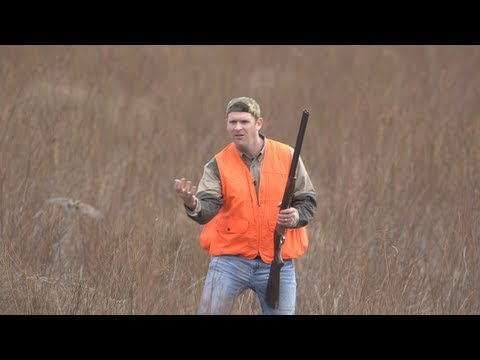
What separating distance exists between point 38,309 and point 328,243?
93.4 inches

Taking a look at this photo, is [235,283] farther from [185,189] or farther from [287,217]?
[185,189]

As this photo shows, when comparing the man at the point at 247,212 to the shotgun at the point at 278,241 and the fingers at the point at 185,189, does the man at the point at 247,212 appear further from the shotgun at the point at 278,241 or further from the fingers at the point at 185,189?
the fingers at the point at 185,189

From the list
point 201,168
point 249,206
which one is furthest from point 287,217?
point 201,168

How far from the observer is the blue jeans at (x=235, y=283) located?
431 cm

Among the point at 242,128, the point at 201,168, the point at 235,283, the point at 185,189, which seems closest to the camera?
the point at 185,189

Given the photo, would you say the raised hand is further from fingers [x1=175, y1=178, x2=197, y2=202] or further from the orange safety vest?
the orange safety vest

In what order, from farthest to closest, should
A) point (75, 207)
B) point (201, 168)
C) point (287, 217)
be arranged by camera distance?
point (201, 168)
point (75, 207)
point (287, 217)

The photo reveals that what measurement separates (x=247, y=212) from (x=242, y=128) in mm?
433

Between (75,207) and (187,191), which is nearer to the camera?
(187,191)

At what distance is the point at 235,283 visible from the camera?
4352 mm

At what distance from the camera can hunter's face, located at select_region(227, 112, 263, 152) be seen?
4.21 metres

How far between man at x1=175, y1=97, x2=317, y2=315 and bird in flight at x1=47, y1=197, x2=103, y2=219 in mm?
2708

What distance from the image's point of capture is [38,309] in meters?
5.01
